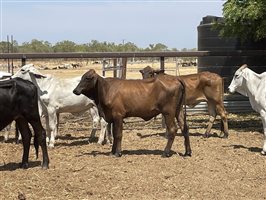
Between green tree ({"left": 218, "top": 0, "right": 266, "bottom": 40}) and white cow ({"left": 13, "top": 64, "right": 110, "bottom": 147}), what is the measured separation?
4.44 metres

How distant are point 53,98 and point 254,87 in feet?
14.1

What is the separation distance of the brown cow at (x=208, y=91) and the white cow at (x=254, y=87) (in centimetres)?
126

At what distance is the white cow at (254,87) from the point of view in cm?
969

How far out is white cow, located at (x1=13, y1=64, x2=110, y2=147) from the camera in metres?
10.4

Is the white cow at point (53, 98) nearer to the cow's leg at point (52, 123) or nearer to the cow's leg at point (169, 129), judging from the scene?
the cow's leg at point (52, 123)

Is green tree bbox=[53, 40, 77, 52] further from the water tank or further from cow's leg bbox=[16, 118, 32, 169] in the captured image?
cow's leg bbox=[16, 118, 32, 169]

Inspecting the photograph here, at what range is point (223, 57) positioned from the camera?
17859mm

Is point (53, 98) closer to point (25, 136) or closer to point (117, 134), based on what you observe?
point (117, 134)

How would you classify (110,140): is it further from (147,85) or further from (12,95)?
(12,95)

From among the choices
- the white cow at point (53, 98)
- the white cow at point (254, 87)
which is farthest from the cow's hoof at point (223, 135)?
the white cow at point (53, 98)

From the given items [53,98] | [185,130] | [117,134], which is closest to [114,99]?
[117,134]

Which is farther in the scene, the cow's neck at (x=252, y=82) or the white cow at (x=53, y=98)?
the white cow at (x=53, y=98)

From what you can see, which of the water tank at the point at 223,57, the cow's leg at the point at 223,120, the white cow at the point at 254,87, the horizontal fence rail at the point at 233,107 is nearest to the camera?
the white cow at the point at 254,87

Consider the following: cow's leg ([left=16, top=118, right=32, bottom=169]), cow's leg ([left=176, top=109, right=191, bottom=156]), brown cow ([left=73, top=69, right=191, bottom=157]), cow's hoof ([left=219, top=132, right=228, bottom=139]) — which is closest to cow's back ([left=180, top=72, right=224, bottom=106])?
cow's hoof ([left=219, top=132, right=228, bottom=139])
